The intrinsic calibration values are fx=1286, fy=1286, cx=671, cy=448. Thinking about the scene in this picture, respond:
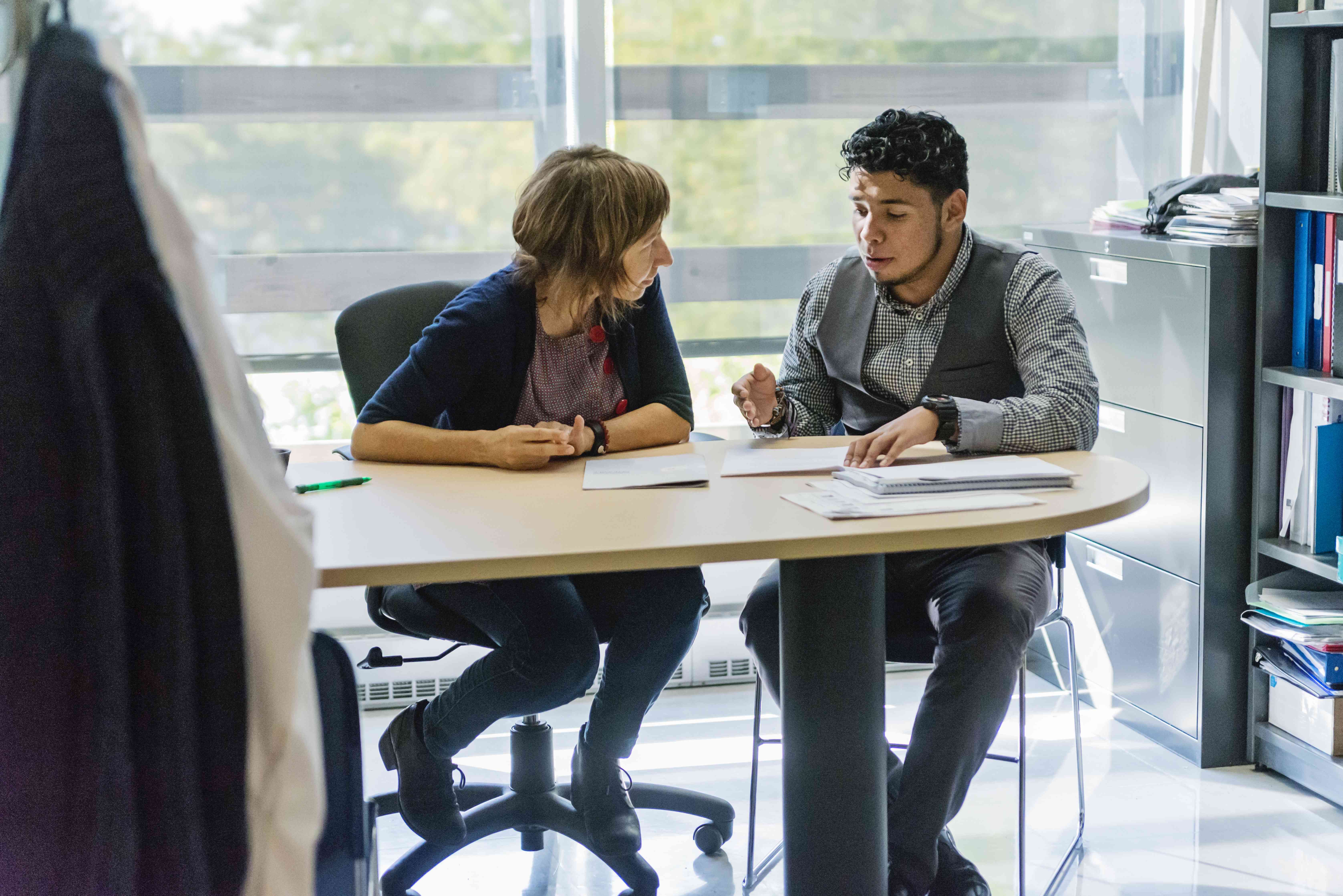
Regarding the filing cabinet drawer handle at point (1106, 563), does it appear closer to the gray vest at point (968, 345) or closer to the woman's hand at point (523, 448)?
the gray vest at point (968, 345)

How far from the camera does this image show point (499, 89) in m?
3.02

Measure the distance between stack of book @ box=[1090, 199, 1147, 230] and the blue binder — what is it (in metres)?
0.37

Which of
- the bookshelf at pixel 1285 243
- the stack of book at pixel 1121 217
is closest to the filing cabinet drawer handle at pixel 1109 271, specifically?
the stack of book at pixel 1121 217

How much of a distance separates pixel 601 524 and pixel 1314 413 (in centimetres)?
166

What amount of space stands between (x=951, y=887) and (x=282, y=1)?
7.54ft

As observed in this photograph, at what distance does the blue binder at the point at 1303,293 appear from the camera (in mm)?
2445

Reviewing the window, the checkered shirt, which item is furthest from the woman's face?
the window

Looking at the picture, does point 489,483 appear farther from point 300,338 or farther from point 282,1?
point 282,1

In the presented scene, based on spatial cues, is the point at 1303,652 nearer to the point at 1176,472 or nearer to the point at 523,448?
the point at 1176,472

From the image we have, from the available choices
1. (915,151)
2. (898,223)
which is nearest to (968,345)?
(898,223)

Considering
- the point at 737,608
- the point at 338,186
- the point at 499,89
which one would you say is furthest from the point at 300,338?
the point at 737,608

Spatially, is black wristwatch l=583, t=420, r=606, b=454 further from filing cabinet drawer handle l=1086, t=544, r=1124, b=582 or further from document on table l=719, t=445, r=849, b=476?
filing cabinet drawer handle l=1086, t=544, r=1124, b=582

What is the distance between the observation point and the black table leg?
1.54m

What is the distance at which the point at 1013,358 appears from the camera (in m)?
2.17
